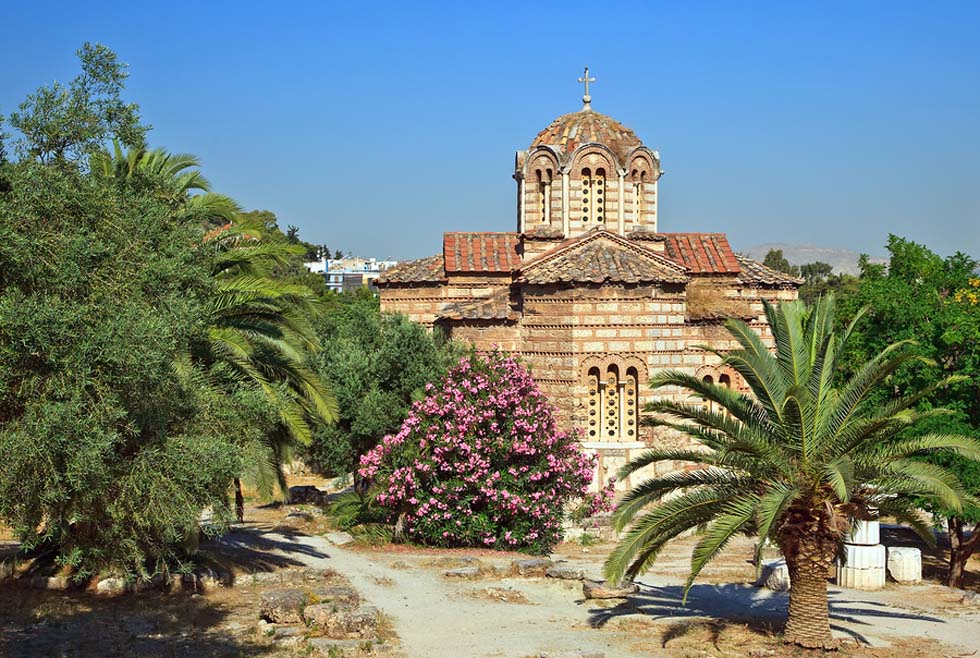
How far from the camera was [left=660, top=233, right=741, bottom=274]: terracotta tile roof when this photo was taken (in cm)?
2744

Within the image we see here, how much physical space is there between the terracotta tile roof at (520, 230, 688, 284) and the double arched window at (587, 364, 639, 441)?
1.95m

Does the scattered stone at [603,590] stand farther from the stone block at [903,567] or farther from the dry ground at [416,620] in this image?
the stone block at [903,567]

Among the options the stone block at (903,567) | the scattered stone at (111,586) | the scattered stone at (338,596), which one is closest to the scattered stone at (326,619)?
the scattered stone at (338,596)

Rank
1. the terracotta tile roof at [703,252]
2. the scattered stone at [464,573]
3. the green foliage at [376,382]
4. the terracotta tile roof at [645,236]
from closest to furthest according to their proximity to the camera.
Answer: the scattered stone at [464,573]
the green foliage at [376,382]
the terracotta tile roof at [645,236]
the terracotta tile roof at [703,252]

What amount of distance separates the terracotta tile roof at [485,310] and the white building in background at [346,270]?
91.7m

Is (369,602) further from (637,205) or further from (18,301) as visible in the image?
(637,205)

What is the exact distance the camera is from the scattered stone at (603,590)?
16188mm

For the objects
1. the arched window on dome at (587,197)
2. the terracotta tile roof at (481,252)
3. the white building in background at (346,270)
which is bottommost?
the terracotta tile roof at (481,252)

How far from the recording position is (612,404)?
2322 cm

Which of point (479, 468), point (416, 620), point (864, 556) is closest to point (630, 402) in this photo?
point (479, 468)

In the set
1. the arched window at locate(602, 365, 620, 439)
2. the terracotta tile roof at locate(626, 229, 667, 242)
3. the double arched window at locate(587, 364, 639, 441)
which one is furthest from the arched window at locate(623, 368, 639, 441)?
the terracotta tile roof at locate(626, 229, 667, 242)

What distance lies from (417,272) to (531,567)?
10.8m

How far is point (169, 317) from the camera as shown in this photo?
12.3 m

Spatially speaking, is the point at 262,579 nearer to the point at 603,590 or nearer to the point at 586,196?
the point at 603,590
